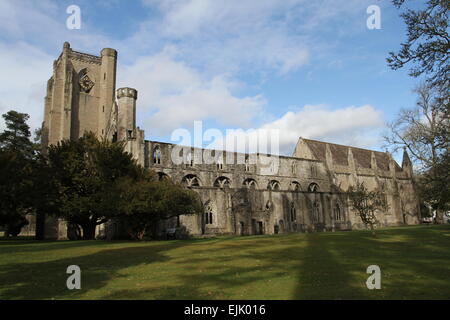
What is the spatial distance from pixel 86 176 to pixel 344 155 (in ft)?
166

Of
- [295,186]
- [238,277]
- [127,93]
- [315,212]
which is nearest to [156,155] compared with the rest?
[127,93]

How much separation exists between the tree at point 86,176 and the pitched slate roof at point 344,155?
39008 millimetres

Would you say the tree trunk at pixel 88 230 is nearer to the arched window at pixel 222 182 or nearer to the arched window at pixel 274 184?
the arched window at pixel 222 182

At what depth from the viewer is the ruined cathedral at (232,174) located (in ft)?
139

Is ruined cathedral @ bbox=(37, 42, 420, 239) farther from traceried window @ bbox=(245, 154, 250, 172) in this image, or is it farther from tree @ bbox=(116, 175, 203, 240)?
tree @ bbox=(116, 175, 203, 240)

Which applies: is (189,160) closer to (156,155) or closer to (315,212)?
(156,155)

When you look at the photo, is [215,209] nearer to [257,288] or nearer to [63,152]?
[63,152]

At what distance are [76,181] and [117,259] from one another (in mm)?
18681

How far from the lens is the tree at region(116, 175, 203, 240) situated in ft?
95.2

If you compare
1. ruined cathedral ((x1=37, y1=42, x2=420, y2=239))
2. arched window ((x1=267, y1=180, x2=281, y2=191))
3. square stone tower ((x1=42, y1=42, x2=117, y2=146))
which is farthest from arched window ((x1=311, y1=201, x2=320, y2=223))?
square stone tower ((x1=42, y1=42, x2=117, y2=146))

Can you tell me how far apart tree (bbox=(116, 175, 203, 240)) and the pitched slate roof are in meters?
37.2

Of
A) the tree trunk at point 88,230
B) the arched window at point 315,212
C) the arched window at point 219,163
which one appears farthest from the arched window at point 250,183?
the tree trunk at point 88,230

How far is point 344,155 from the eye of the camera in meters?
69.0

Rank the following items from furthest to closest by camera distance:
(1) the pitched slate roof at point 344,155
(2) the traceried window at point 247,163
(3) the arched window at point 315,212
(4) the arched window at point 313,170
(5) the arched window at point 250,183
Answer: (1) the pitched slate roof at point 344,155 < (4) the arched window at point 313,170 < (3) the arched window at point 315,212 < (2) the traceried window at point 247,163 < (5) the arched window at point 250,183
